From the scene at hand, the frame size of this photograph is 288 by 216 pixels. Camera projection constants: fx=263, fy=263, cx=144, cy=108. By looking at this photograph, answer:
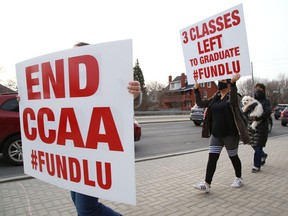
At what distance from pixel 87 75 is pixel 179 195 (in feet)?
9.23

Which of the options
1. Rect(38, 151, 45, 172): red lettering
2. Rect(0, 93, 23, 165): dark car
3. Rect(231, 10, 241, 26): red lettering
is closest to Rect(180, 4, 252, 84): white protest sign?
Rect(231, 10, 241, 26): red lettering

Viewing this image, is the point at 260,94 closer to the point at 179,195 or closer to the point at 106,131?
the point at 179,195

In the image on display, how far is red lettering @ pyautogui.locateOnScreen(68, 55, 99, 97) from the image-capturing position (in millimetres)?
1909

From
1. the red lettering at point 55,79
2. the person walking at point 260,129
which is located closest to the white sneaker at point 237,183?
the person walking at point 260,129

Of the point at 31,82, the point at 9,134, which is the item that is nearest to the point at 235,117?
the point at 31,82

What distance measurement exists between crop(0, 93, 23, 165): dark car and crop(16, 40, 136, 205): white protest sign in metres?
4.77

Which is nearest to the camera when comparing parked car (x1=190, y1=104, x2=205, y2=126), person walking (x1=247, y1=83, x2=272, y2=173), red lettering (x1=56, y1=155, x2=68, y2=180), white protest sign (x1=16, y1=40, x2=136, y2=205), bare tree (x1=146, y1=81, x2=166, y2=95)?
white protest sign (x1=16, y1=40, x2=136, y2=205)

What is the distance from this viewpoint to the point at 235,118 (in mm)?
4008

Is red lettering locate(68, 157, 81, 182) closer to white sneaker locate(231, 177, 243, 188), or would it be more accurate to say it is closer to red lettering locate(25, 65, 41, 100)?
red lettering locate(25, 65, 41, 100)

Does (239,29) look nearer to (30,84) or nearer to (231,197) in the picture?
(231,197)

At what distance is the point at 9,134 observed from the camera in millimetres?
6531

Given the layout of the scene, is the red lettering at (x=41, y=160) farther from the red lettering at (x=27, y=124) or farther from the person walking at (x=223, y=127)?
the person walking at (x=223, y=127)

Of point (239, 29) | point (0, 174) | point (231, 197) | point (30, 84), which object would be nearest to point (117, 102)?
point (30, 84)

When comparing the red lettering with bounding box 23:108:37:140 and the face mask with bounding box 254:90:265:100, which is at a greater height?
the face mask with bounding box 254:90:265:100
